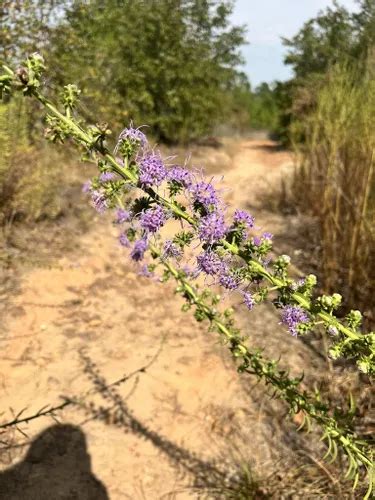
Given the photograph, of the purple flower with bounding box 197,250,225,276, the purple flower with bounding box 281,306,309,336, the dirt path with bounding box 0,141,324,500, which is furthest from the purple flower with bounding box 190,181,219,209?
the dirt path with bounding box 0,141,324,500

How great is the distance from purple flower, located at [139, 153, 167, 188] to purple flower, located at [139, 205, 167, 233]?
58 mm

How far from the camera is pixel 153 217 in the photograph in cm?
112

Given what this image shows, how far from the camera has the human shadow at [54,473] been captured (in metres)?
2.43

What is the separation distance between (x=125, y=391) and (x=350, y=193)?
235 centimetres

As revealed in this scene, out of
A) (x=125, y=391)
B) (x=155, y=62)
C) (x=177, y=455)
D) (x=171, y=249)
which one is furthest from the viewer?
(x=155, y=62)

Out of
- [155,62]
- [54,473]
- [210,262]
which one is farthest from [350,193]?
[155,62]

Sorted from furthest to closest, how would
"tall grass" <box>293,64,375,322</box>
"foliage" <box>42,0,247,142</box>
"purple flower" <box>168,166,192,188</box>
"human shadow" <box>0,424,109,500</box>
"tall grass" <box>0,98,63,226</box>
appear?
1. "foliage" <box>42,0,247,142</box>
2. "tall grass" <box>0,98,63,226</box>
3. "tall grass" <box>293,64,375,322</box>
4. "human shadow" <box>0,424,109,500</box>
5. "purple flower" <box>168,166,192,188</box>

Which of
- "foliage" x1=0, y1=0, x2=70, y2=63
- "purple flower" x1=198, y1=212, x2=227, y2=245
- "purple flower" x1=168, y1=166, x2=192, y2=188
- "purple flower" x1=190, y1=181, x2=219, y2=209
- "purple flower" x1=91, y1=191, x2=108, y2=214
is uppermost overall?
"foliage" x1=0, y1=0, x2=70, y2=63

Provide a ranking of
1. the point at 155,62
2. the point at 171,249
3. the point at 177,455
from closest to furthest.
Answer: the point at 171,249
the point at 177,455
the point at 155,62

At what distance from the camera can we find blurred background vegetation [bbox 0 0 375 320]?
397cm

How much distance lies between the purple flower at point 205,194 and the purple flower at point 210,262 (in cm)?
11

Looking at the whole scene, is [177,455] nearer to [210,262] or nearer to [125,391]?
[125,391]

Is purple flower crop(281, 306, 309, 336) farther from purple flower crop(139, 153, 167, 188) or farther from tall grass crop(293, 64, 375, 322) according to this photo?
tall grass crop(293, 64, 375, 322)

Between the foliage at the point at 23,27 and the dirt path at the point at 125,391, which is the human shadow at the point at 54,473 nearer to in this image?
the dirt path at the point at 125,391
